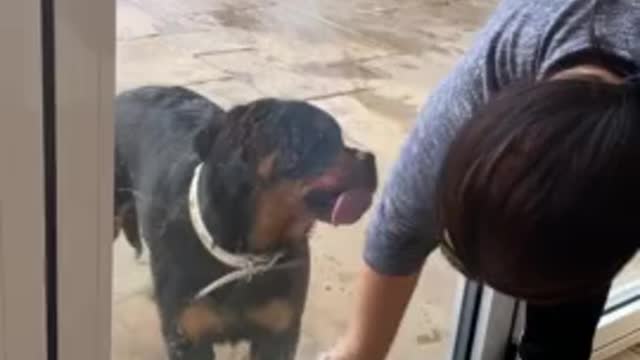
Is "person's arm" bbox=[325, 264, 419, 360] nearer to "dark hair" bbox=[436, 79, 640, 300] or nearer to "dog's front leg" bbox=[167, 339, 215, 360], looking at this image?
"dog's front leg" bbox=[167, 339, 215, 360]

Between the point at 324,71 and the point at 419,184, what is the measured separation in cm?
68

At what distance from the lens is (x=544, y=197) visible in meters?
0.80

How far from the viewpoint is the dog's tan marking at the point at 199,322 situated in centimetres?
123

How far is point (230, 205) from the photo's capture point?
3.86 feet

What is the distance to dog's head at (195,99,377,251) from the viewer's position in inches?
46.1

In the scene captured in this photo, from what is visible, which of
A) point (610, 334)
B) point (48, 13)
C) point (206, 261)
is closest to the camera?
point (48, 13)

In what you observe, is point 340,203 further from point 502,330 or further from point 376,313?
point 502,330

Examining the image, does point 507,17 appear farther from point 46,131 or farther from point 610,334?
point 610,334

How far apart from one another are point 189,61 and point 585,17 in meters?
0.57

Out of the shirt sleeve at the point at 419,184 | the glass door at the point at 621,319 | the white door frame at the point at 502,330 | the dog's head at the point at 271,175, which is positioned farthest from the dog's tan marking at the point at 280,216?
the glass door at the point at 621,319

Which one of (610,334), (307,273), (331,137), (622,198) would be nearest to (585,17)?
(622,198)

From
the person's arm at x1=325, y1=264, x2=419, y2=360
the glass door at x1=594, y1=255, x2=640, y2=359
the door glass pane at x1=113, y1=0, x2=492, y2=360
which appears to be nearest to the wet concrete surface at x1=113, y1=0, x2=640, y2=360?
the door glass pane at x1=113, y1=0, x2=492, y2=360

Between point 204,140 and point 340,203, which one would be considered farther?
point 340,203

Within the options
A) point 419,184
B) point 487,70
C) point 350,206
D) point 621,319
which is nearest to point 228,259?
point 350,206
